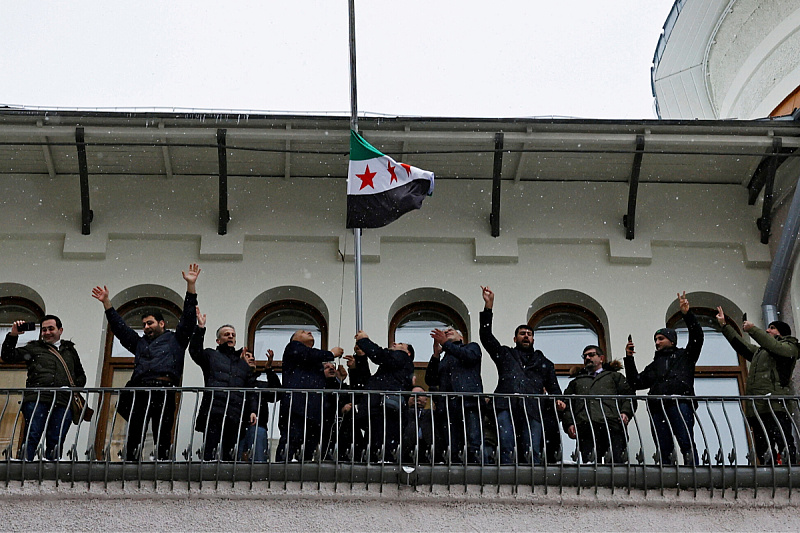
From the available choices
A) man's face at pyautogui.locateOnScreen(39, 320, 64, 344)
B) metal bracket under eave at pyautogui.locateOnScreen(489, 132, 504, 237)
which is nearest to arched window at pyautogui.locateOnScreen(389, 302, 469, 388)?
metal bracket under eave at pyautogui.locateOnScreen(489, 132, 504, 237)

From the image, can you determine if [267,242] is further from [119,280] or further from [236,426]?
[236,426]

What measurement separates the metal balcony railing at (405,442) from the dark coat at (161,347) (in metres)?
0.21

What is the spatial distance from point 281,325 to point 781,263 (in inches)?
212

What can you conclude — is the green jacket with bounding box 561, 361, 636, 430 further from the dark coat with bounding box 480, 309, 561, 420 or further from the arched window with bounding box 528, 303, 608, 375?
the arched window with bounding box 528, 303, 608, 375

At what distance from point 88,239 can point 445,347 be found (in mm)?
4708

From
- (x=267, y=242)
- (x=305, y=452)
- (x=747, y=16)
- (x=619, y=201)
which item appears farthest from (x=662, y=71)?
(x=305, y=452)

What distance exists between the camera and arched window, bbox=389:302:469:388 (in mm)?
12922

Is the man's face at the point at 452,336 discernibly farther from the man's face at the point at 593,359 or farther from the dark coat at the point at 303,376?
the man's face at the point at 593,359

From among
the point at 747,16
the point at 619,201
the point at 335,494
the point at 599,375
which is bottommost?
the point at 335,494

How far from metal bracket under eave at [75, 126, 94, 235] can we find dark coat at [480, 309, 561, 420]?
4.73 meters

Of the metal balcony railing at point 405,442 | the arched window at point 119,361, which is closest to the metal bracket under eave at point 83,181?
the arched window at point 119,361

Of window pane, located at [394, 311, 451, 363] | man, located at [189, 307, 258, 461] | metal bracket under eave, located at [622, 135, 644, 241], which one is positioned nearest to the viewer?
man, located at [189, 307, 258, 461]

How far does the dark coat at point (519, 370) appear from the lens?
10.2 meters

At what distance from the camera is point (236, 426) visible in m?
9.90
